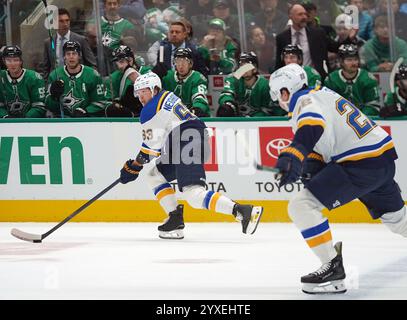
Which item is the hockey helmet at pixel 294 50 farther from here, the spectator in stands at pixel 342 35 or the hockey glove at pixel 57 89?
the hockey glove at pixel 57 89

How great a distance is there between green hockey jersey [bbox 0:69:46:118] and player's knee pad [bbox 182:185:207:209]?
82.3 inches

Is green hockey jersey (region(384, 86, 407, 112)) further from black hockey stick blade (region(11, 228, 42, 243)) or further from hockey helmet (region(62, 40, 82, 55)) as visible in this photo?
black hockey stick blade (region(11, 228, 42, 243))

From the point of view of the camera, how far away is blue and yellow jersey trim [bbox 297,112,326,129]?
15.5ft

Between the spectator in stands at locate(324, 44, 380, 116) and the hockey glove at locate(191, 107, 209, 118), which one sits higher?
the spectator in stands at locate(324, 44, 380, 116)

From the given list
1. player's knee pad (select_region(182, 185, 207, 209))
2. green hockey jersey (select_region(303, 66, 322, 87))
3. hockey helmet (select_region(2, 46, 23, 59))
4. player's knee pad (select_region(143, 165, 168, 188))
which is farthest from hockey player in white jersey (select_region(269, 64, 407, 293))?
hockey helmet (select_region(2, 46, 23, 59))

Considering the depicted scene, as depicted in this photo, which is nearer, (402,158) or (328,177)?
(328,177)

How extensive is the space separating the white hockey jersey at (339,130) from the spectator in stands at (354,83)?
304 centimetres

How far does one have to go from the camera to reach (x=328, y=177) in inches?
191

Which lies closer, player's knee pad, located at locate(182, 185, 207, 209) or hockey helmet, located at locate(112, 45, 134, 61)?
player's knee pad, located at locate(182, 185, 207, 209)

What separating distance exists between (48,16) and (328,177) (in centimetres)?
433

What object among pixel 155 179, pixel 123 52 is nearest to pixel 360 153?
pixel 155 179
